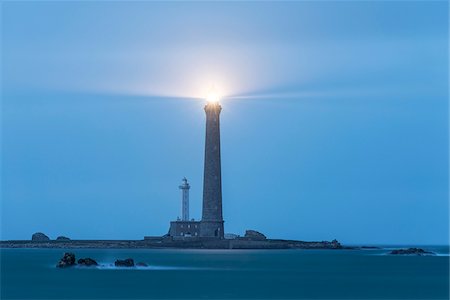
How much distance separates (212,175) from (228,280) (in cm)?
1962

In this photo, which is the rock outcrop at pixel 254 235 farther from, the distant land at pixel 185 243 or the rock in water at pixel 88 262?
the rock in water at pixel 88 262

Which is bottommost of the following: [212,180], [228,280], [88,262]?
[228,280]

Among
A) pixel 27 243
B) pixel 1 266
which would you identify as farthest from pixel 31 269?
pixel 27 243

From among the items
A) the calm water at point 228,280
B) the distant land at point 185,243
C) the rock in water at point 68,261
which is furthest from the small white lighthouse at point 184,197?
the rock in water at point 68,261

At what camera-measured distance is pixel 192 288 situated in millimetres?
40062

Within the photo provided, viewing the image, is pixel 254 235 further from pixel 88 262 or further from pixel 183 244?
pixel 88 262

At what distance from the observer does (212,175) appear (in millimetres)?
63625

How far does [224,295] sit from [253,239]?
3757cm

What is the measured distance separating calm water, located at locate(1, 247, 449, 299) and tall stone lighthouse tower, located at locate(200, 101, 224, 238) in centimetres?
507

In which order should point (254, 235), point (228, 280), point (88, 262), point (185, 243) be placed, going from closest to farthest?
point (228, 280) → point (88, 262) → point (185, 243) → point (254, 235)

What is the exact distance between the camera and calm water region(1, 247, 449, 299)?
3806 cm

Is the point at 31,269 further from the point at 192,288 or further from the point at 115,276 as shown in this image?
the point at 192,288

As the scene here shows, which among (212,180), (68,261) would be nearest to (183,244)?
(212,180)

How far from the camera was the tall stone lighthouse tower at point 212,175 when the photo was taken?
208ft
